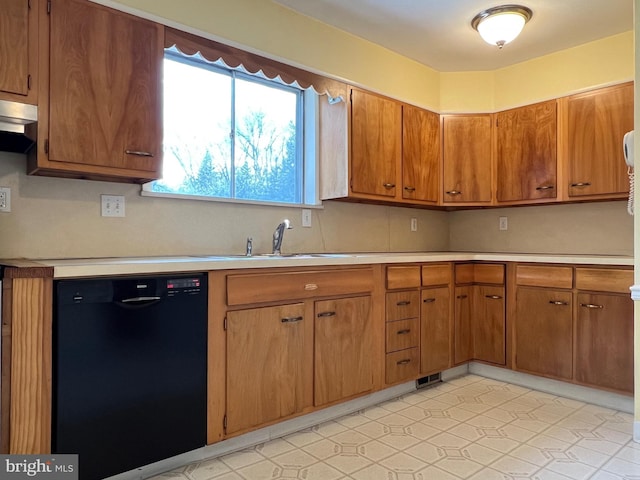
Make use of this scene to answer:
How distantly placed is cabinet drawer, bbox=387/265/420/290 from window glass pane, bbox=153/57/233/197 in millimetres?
1171

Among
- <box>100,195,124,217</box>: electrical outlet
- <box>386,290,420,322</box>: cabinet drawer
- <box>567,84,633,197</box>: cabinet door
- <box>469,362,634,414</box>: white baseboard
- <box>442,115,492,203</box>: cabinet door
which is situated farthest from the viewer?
<box>442,115,492,203</box>: cabinet door

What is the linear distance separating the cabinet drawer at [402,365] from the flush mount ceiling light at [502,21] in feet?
6.77

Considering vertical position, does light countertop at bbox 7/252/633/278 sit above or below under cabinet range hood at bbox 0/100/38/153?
below

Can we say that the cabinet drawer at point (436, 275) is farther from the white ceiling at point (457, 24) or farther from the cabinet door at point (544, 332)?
the white ceiling at point (457, 24)

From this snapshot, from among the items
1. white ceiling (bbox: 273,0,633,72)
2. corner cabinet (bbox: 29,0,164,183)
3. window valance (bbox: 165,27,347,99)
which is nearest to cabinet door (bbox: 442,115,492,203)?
white ceiling (bbox: 273,0,633,72)

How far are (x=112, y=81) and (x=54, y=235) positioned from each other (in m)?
0.77

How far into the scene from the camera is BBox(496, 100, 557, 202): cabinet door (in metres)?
3.18

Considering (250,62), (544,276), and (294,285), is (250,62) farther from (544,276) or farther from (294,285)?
(544,276)

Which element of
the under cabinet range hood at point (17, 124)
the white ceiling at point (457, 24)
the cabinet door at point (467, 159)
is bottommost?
the under cabinet range hood at point (17, 124)

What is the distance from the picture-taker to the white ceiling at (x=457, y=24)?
8.46ft

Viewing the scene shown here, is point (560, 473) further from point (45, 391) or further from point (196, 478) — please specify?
point (45, 391)

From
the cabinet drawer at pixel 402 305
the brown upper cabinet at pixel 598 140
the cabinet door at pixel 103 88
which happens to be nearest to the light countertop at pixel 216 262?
the cabinet drawer at pixel 402 305

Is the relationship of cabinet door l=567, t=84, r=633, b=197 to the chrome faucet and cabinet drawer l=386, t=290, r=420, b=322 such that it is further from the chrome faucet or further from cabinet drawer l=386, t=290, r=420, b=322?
the chrome faucet

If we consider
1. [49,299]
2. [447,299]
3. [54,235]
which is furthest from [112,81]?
[447,299]
